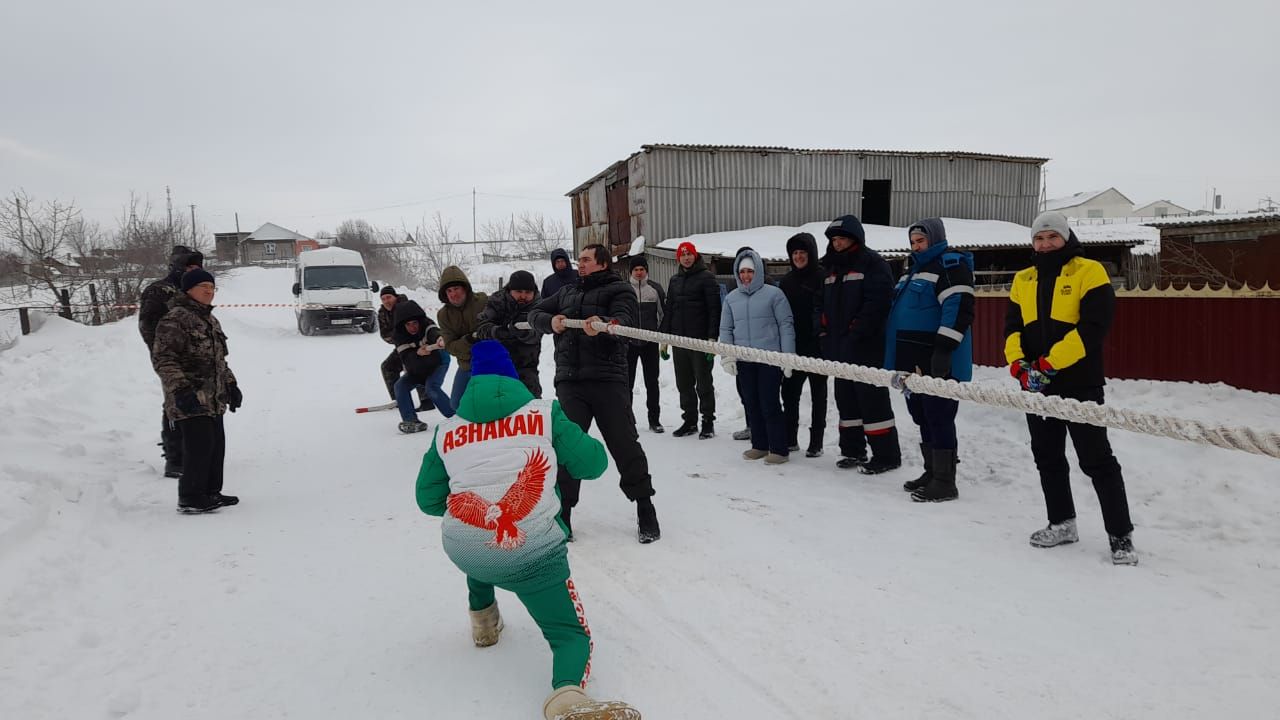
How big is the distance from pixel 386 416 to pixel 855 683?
7.35 metres

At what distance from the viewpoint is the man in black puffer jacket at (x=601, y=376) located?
4281 millimetres

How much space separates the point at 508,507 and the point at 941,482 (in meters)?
3.43

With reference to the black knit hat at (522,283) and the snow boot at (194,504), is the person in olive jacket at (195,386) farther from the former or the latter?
the black knit hat at (522,283)

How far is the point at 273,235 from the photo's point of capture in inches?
2960

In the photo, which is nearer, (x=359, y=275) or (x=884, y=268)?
(x=884, y=268)

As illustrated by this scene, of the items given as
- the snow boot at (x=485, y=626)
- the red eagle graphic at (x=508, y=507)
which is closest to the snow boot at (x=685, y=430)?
the snow boot at (x=485, y=626)

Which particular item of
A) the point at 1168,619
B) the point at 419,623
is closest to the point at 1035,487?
the point at 1168,619

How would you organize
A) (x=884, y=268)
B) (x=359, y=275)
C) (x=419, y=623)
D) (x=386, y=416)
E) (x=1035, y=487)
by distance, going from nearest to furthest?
(x=419, y=623)
(x=1035, y=487)
(x=884, y=268)
(x=386, y=416)
(x=359, y=275)

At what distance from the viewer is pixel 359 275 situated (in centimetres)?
2089

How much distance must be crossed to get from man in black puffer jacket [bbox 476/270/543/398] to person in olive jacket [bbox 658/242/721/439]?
5.10ft

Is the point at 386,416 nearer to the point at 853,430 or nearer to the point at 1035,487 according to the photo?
the point at 853,430

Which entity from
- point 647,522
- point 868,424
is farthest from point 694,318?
point 647,522

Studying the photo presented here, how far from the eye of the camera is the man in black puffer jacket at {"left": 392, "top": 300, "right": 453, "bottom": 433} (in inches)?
306

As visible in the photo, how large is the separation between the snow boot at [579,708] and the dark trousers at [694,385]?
189 inches
